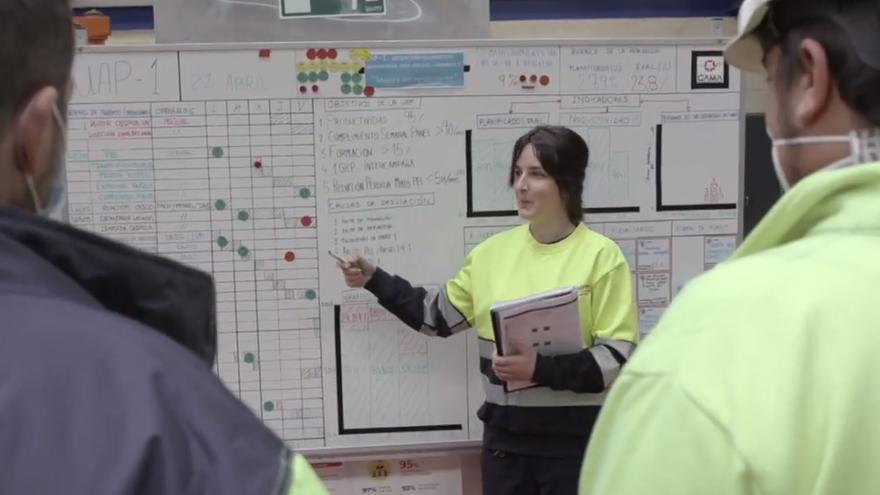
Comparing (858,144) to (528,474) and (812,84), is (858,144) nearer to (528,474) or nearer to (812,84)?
(812,84)

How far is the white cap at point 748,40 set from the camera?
3.18 ft

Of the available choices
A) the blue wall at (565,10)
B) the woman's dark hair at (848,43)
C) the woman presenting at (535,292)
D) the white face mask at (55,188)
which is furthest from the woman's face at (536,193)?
the white face mask at (55,188)

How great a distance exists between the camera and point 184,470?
54cm

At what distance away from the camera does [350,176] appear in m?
2.47

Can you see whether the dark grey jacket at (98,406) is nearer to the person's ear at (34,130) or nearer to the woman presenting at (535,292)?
the person's ear at (34,130)

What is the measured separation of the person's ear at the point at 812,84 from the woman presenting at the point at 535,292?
51.7 inches

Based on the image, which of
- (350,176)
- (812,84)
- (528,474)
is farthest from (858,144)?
(350,176)

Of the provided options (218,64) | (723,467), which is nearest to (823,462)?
(723,467)

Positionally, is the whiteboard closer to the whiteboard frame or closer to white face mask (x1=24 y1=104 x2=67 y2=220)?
the whiteboard frame

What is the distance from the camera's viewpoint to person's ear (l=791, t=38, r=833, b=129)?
867mm

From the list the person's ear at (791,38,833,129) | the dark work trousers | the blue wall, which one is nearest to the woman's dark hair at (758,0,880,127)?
the person's ear at (791,38,833,129)

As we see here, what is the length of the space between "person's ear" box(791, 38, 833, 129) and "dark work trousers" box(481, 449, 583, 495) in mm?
1495

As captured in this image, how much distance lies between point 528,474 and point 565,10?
5.43 feet

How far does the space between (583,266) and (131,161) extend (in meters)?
1.36
